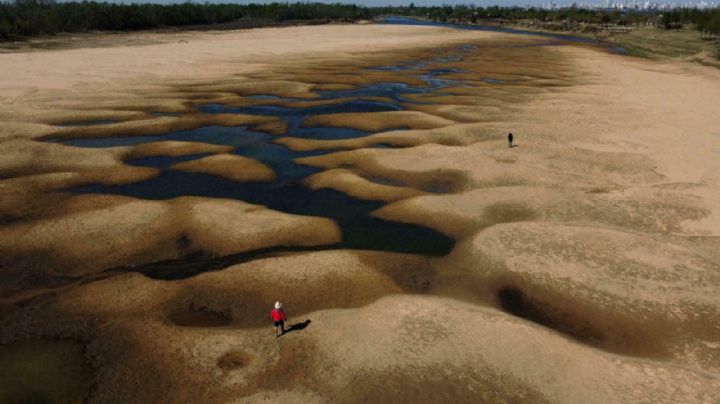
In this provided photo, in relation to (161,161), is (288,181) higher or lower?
lower

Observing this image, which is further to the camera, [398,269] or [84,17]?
[84,17]

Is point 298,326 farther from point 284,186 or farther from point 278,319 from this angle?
point 284,186

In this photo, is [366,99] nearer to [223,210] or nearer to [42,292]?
[223,210]

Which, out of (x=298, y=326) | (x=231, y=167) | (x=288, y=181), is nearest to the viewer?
(x=298, y=326)

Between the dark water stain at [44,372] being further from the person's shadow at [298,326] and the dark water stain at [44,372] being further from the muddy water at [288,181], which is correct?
the person's shadow at [298,326]

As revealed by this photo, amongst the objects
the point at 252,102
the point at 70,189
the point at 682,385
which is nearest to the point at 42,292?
the point at 70,189

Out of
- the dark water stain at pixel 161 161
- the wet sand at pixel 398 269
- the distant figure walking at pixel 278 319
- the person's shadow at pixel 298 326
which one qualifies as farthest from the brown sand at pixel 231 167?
the distant figure walking at pixel 278 319

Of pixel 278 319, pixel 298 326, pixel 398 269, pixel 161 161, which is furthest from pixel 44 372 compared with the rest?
pixel 161 161

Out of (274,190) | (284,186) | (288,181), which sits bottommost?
(274,190)
